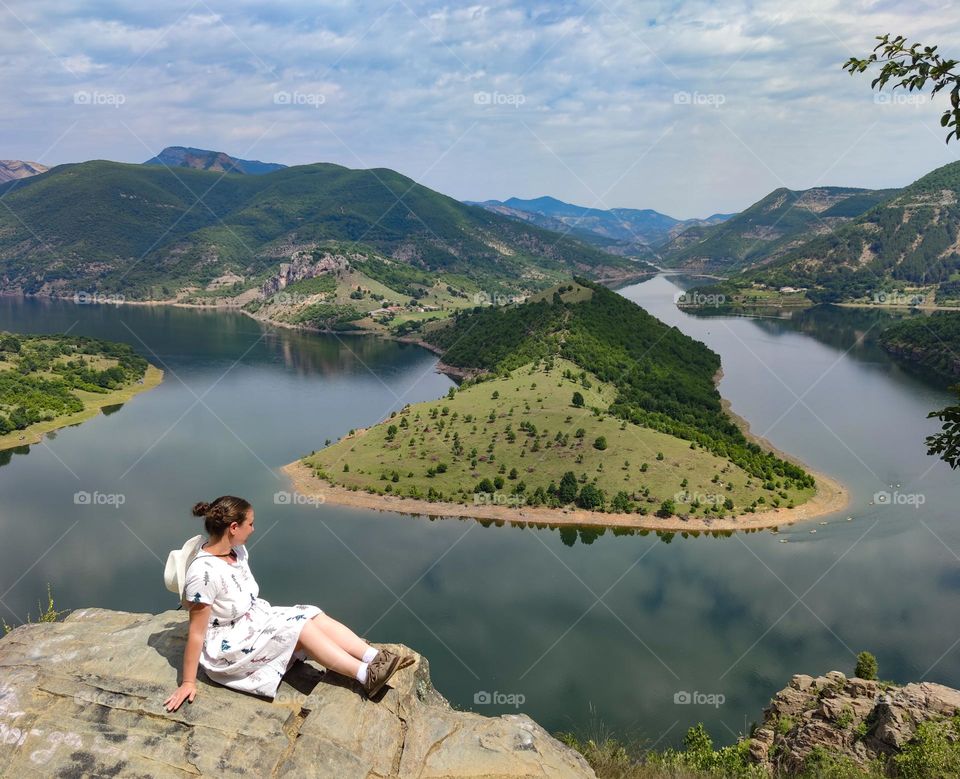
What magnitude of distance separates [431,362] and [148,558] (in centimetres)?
8469

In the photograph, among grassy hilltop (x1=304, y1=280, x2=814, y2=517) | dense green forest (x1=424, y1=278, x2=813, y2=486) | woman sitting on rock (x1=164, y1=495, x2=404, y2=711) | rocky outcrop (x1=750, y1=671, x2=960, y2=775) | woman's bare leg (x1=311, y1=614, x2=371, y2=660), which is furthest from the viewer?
dense green forest (x1=424, y1=278, x2=813, y2=486)

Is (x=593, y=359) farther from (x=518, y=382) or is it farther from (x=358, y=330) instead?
(x=358, y=330)

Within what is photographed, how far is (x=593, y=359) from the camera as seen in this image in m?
84.3

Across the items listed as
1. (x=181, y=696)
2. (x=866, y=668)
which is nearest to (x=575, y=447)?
(x=866, y=668)

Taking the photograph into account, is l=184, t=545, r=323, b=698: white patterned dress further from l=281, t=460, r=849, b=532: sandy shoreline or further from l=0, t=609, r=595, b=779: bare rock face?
l=281, t=460, r=849, b=532: sandy shoreline

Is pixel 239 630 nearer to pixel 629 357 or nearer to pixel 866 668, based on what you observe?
pixel 866 668

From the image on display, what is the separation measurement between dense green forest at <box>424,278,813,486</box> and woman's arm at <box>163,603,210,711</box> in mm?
56811

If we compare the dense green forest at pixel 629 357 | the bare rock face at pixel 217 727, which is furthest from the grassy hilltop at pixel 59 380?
the bare rock face at pixel 217 727

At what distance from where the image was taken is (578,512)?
53.5 m

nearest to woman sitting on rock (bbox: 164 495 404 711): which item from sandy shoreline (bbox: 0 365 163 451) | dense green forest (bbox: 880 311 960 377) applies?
sandy shoreline (bbox: 0 365 163 451)

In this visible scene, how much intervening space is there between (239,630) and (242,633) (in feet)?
0.19

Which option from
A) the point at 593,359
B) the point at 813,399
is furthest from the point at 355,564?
the point at 813,399

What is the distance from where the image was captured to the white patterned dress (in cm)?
769

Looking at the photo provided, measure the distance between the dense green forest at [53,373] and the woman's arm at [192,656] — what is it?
78932 millimetres
